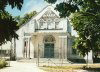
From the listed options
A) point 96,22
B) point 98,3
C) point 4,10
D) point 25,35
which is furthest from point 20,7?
point 25,35

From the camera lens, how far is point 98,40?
3578 cm

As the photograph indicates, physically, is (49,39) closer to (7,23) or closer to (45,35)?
(45,35)

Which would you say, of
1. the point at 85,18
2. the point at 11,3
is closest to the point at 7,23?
the point at 11,3

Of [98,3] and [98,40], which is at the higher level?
[98,3]

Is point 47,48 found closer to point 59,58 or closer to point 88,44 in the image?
point 59,58

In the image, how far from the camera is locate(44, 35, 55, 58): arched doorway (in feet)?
170

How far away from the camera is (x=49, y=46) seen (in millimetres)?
52594

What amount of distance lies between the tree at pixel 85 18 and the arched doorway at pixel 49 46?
557 inches

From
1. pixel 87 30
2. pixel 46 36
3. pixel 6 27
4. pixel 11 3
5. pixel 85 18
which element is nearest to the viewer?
pixel 11 3

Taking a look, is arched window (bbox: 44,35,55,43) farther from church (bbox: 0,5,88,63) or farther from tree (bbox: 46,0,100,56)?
tree (bbox: 46,0,100,56)

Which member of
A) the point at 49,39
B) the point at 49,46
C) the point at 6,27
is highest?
the point at 49,39

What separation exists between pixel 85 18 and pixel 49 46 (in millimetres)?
21164

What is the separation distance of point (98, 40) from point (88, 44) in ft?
5.13

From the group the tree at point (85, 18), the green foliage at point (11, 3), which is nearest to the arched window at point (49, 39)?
the tree at point (85, 18)
